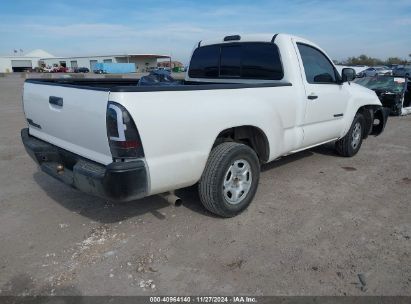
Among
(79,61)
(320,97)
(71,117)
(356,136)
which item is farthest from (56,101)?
(79,61)

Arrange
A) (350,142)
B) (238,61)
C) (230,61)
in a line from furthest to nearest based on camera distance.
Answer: (350,142)
(230,61)
(238,61)

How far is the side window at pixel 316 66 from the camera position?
4766 mm

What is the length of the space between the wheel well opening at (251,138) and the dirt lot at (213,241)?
2.04ft

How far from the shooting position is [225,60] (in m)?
5.19

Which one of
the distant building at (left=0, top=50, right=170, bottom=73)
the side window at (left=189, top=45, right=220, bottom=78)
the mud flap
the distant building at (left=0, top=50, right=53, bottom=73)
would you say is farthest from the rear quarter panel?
the distant building at (left=0, top=50, right=53, bottom=73)

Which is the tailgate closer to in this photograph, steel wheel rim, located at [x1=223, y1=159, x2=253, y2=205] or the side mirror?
steel wheel rim, located at [x1=223, y1=159, x2=253, y2=205]

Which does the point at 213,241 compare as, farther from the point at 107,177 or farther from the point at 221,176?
the point at 107,177

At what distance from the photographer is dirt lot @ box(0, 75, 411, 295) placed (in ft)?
9.27

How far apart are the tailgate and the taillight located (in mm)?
67

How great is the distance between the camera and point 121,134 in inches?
109

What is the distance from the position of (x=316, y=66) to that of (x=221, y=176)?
245 centimetres

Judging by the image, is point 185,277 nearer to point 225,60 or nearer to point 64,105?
point 64,105

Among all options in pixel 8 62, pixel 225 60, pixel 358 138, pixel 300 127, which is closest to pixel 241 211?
pixel 300 127

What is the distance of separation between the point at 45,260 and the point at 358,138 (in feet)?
17.7
